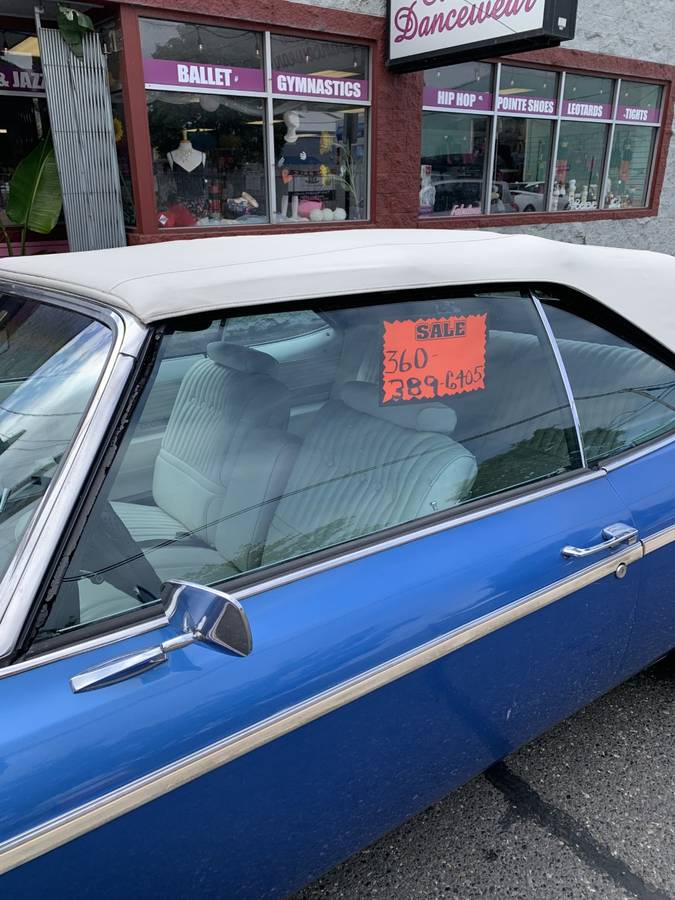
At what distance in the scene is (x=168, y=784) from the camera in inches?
49.3

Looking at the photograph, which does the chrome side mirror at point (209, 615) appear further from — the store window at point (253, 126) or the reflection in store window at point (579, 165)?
the reflection in store window at point (579, 165)

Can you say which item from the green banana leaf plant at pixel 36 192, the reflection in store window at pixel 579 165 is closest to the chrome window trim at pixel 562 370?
the green banana leaf plant at pixel 36 192

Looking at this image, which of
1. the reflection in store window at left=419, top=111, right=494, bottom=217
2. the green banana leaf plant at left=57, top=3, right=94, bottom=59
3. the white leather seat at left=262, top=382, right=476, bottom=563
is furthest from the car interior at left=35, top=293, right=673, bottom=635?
the reflection in store window at left=419, top=111, right=494, bottom=217

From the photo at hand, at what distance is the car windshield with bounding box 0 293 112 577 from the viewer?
146 cm

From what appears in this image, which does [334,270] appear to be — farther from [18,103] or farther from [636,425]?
[18,103]

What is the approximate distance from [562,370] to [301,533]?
3.02ft

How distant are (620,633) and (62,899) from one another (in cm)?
154

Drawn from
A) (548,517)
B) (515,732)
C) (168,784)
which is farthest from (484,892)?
(168,784)

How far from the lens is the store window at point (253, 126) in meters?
6.86

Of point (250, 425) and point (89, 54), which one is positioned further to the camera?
point (89, 54)

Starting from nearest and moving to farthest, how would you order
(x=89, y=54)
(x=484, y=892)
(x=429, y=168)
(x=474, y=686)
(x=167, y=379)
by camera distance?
(x=167, y=379)
(x=474, y=686)
(x=484, y=892)
(x=89, y=54)
(x=429, y=168)

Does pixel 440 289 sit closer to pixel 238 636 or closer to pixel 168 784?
pixel 238 636

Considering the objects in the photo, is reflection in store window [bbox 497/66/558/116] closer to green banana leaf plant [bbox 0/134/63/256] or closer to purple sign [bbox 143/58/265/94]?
purple sign [bbox 143/58/265/94]

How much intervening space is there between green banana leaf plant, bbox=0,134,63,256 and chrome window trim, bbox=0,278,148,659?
561cm
